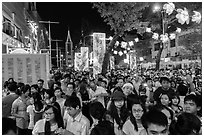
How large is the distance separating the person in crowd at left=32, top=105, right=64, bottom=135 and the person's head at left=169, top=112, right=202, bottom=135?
1788 millimetres

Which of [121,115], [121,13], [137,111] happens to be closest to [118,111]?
[121,115]

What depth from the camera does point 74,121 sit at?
13.6 feet

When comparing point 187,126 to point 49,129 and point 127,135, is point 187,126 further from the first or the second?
point 49,129

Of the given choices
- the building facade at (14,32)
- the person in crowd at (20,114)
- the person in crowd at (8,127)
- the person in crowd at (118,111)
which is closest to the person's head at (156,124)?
the person in crowd at (118,111)

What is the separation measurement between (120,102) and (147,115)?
1.48 m

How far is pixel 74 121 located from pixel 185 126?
1.75 meters

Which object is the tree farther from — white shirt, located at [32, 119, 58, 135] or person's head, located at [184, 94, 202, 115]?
white shirt, located at [32, 119, 58, 135]

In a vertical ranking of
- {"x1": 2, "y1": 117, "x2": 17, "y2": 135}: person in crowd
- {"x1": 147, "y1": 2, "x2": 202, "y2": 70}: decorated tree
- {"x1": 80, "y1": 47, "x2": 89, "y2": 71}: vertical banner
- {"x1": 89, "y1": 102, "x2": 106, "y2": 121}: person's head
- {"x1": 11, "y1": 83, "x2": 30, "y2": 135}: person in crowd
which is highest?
{"x1": 147, "y1": 2, "x2": 202, "y2": 70}: decorated tree

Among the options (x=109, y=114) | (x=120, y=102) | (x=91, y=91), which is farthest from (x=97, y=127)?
(x=91, y=91)

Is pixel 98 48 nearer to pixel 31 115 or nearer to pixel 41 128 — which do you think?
pixel 31 115

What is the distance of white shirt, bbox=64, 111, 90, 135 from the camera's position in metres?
4.02

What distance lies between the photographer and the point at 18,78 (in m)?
11.0

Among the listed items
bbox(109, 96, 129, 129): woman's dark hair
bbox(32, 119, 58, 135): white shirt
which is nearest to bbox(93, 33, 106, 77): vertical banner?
bbox(109, 96, 129, 129): woman's dark hair

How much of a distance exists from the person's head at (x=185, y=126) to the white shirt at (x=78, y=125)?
4.36 feet
